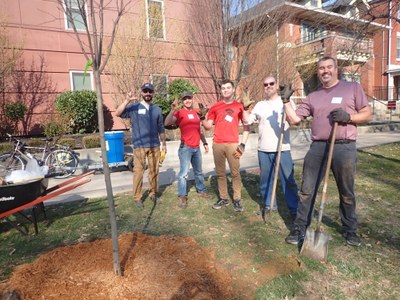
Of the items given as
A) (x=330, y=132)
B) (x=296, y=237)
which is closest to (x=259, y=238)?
(x=296, y=237)

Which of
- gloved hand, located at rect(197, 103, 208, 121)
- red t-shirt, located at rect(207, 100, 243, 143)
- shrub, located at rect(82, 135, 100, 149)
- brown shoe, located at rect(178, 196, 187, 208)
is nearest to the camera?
red t-shirt, located at rect(207, 100, 243, 143)

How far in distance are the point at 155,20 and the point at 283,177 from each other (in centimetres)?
1004

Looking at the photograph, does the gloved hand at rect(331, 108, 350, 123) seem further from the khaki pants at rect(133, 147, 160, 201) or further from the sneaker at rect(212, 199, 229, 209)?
the khaki pants at rect(133, 147, 160, 201)

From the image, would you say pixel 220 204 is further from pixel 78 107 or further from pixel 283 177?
pixel 78 107

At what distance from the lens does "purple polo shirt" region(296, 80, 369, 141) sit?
10.4ft

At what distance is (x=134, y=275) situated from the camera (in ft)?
9.30

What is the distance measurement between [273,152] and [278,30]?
1040 cm

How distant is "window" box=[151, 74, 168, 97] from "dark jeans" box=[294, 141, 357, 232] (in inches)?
380

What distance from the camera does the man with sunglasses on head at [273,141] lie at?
411 centimetres

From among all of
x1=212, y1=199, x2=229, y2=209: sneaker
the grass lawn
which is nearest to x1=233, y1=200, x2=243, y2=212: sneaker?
the grass lawn

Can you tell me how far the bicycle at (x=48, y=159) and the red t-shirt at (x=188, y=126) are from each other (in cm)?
399

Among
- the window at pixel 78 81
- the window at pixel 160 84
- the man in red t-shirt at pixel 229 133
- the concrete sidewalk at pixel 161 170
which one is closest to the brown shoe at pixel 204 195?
the man in red t-shirt at pixel 229 133

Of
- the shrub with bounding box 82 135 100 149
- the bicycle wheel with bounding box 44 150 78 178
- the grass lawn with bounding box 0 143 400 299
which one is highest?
the shrub with bounding box 82 135 100 149

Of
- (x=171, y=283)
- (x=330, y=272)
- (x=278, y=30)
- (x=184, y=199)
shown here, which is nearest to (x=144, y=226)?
(x=184, y=199)
